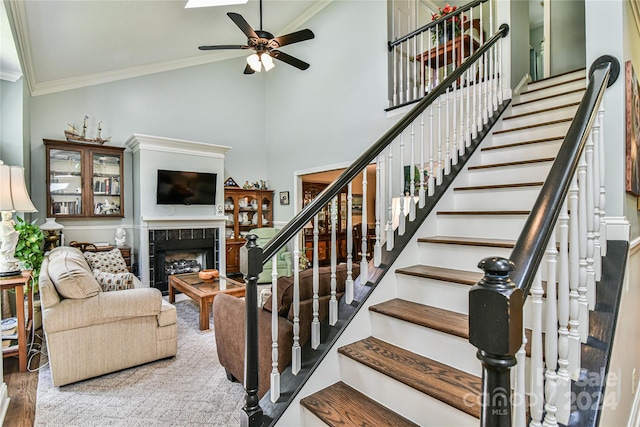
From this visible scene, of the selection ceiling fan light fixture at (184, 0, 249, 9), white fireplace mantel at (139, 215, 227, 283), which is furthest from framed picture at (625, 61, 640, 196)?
white fireplace mantel at (139, 215, 227, 283)

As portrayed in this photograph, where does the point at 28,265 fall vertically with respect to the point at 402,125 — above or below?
below

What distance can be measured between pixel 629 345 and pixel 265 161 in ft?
21.2

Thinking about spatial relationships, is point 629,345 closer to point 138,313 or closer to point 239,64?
point 138,313

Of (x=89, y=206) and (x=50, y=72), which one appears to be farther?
(x=89, y=206)

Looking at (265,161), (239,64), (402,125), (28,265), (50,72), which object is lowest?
(28,265)

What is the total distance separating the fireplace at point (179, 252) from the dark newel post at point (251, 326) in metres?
4.47

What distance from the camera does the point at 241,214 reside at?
688 cm

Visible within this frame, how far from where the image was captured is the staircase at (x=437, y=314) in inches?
60.6

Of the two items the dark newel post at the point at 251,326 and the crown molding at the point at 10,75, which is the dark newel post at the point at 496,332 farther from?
the crown molding at the point at 10,75

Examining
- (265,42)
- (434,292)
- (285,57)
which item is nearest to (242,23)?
(265,42)

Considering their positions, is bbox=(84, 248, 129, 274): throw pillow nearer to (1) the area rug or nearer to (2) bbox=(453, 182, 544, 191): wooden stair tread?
(1) the area rug

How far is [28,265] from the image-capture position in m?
3.48

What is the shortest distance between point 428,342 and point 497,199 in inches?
52.6

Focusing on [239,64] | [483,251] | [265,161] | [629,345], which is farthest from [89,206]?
[629,345]
